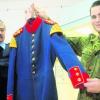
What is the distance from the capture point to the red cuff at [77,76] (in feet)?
5.69

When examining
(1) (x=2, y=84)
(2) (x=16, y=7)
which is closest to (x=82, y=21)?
(2) (x=16, y=7)

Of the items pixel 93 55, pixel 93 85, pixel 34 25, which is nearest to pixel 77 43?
pixel 93 55

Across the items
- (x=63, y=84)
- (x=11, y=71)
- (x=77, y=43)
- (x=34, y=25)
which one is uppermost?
(x=34, y=25)

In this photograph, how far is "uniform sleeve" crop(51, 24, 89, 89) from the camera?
174cm

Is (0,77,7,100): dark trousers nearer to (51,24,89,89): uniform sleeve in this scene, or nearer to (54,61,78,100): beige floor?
(51,24,89,89): uniform sleeve

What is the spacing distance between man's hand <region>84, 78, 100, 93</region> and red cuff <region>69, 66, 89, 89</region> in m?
0.04

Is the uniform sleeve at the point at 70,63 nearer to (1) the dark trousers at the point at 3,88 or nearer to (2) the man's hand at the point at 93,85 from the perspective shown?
(2) the man's hand at the point at 93,85

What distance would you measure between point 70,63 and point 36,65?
0.29 m

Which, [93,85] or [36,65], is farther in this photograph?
[36,65]

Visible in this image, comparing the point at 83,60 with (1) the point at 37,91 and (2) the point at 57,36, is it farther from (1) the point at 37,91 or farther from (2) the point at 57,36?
(1) the point at 37,91

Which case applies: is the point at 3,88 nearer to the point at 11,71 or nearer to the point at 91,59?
the point at 11,71

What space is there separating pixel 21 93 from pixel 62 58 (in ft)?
1.37

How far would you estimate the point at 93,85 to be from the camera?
1.68 metres

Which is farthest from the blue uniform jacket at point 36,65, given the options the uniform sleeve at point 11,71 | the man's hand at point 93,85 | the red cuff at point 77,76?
the man's hand at point 93,85
